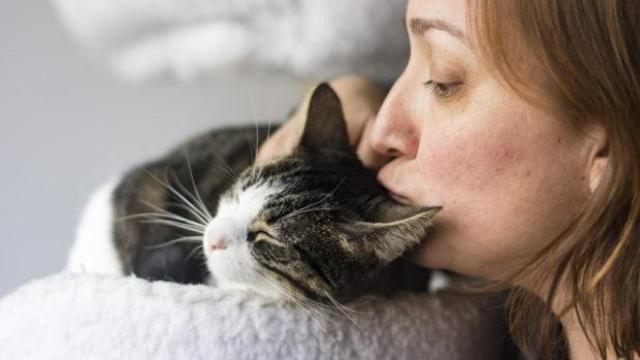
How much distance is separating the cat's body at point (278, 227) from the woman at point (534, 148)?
0.21 ft

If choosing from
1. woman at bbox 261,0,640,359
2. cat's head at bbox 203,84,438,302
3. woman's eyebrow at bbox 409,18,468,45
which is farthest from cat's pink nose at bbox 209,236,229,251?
woman's eyebrow at bbox 409,18,468,45

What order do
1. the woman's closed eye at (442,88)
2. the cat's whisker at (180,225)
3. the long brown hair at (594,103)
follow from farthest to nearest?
the cat's whisker at (180,225)
the woman's closed eye at (442,88)
the long brown hair at (594,103)

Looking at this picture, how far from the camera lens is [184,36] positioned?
41.9 inches

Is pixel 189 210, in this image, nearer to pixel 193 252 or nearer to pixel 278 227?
pixel 193 252

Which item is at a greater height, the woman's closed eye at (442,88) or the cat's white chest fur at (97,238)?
the woman's closed eye at (442,88)

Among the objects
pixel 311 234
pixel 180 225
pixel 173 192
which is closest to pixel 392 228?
pixel 311 234

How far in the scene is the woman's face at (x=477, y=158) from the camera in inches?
28.4

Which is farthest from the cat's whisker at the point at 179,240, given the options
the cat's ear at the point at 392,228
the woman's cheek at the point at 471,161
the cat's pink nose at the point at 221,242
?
the woman's cheek at the point at 471,161

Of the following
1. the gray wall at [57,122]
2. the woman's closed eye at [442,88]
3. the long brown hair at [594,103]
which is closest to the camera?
the long brown hair at [594,103]

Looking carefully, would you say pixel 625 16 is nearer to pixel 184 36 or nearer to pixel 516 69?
pixel 516 69

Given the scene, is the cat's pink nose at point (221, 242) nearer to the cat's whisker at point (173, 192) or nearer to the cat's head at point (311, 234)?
the cat's head at point (311, 234)

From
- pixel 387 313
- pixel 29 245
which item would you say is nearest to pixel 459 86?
pixel 387 313

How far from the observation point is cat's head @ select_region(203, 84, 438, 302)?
81cm

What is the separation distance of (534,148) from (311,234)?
28 cm
